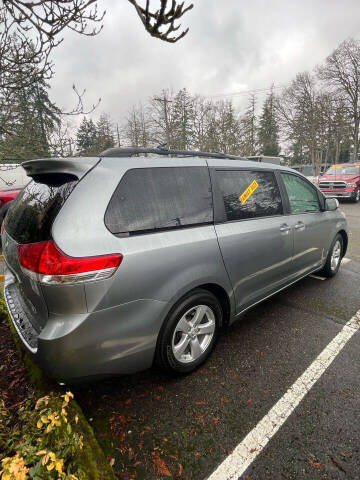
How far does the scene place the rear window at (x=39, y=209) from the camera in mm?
1550

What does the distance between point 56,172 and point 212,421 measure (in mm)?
2017

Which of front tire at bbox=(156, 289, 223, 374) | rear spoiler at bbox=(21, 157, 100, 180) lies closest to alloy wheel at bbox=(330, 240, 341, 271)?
front tire at bbox=(156, 289, 223, 374)

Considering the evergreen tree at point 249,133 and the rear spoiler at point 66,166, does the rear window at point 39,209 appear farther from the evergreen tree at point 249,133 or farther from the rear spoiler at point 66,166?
the evergreen tree at point 249,133

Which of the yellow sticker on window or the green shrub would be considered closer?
the green shrub

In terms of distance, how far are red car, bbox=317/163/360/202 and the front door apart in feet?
39.2

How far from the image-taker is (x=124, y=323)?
161cm

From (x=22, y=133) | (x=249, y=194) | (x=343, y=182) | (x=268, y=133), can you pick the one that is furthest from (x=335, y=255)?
(x=268, y=133)

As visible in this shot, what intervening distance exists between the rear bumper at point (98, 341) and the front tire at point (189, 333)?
0.14 metres

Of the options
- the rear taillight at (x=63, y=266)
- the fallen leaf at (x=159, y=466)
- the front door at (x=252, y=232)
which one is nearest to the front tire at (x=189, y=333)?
the front door at (x=252, y=232)

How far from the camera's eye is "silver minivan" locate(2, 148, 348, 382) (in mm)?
1462

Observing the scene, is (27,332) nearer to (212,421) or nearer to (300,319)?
(212,421)

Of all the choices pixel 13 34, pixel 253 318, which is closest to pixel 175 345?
pixel 253 318

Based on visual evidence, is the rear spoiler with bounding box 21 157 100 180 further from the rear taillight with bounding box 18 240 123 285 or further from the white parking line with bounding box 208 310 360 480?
the white parking line with bounding box 208 310 360 480

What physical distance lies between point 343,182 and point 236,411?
1405 centimetres
